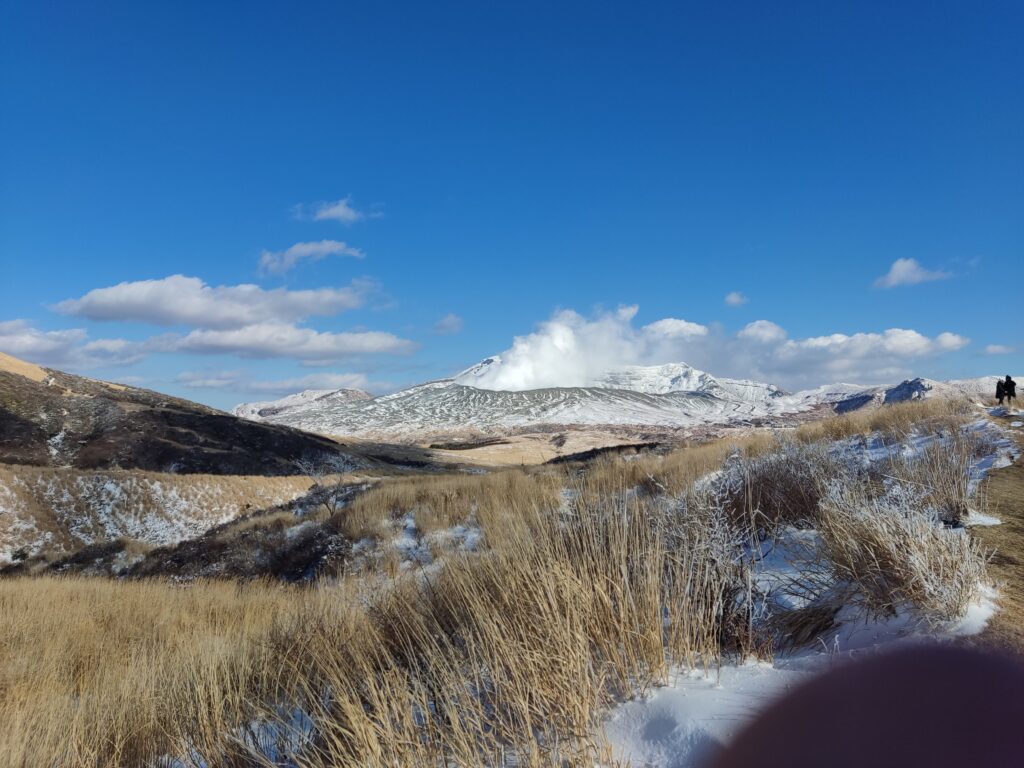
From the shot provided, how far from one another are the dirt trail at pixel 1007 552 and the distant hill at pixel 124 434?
43948 mm

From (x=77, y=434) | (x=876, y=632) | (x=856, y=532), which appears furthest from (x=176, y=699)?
(x=77, y=434)

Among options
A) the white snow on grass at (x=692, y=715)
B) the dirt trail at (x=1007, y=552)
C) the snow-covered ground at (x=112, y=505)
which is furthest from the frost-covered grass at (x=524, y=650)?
the snow-covered ground at (x=112, y=505)

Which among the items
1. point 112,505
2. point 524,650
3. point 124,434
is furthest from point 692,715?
point 124,434

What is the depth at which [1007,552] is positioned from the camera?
3951 mm

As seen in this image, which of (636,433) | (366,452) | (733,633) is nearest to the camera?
(733,633)

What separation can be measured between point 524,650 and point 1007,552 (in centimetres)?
Result: 354

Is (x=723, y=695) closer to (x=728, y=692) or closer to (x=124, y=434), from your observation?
(x=728, y=692)

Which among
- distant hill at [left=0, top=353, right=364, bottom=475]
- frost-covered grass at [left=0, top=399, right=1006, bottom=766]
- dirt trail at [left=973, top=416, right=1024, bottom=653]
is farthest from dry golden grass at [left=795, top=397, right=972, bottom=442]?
distant hill at [left=0, top=353, right=364, bottom=475]

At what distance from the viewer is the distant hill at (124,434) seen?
3875 cm

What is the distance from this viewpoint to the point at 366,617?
4.18m

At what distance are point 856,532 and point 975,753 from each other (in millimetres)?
1684

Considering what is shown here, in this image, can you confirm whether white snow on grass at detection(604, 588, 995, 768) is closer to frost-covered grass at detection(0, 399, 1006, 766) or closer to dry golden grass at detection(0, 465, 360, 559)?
frost-covered grass at detection(0, 399, 1006, 766)

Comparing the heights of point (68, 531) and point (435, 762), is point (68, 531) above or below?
below

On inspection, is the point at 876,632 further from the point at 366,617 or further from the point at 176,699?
the point at 176,699
